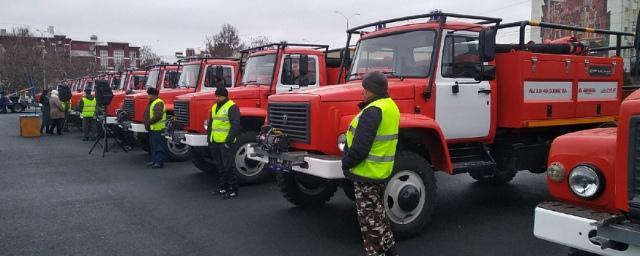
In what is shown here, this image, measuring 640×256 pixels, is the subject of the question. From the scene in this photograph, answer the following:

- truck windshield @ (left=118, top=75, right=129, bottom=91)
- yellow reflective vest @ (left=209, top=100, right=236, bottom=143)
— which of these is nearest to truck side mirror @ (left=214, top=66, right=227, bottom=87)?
yellow reflective vest @ (left=209, top=100, right=236, bottom=143)

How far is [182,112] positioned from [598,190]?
8128mm

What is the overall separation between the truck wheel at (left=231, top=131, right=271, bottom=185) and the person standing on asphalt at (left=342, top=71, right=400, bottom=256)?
4676 millimetres

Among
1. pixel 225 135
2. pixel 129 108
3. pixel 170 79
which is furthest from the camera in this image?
pixel 170 79

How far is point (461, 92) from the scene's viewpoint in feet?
21.0

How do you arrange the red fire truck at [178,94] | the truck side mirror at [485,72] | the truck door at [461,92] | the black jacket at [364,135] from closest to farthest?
the black jacket at [364,135] < the truck door at [461,92] < the truck side mirror at [485,72] < the red fire truck at [178,94]

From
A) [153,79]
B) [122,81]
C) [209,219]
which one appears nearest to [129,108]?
[153,79]

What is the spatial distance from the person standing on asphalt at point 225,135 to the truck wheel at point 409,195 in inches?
118

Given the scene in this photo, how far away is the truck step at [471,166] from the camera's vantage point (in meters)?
6.17

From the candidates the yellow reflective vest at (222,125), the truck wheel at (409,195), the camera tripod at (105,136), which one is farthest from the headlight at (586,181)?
the camera tripod at (105,136)

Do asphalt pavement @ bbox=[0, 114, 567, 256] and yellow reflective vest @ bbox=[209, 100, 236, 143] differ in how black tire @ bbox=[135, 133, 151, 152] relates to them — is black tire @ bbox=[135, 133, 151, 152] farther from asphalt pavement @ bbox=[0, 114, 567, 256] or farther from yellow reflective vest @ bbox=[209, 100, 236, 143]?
yellow reflective vest @ bbox=[209, 100, 236, 143]

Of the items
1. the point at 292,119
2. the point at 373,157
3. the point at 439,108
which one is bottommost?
the point at 373,157

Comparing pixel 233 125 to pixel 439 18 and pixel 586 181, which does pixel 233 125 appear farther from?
pixel 586 181

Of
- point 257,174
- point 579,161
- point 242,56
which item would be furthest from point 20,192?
point 579,161

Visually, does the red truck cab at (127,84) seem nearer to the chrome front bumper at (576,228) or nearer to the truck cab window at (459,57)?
the truck cab window at (459,57)
